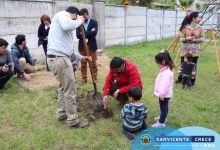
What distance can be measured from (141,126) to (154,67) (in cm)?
428

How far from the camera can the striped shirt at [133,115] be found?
3670 mm

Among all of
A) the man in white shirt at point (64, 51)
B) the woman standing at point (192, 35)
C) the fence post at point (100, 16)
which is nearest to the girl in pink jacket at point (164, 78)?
the man in white shirt at point (64, 51)

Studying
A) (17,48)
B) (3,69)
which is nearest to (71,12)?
(3,69)

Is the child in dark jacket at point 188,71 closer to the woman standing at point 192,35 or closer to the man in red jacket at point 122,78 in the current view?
the woman standing at point 192,35

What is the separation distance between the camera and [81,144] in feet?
11.6

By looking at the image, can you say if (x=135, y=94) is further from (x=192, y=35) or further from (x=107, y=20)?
(x=107, y=20)

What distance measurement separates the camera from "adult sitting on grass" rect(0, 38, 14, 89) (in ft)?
17.0

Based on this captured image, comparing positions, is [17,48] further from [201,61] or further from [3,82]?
[201,61]

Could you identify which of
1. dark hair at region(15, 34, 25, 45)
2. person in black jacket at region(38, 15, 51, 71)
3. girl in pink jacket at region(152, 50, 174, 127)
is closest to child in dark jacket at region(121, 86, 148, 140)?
girl in pink jacket at region(152, 50, 174, 127)

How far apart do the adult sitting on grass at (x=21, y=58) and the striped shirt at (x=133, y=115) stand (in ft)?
10.5

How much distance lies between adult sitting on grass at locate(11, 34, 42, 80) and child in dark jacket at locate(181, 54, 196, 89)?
3.60m

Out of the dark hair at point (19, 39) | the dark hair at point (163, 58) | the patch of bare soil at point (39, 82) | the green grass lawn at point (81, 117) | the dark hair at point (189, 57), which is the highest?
the dark hair at point (19, 39)

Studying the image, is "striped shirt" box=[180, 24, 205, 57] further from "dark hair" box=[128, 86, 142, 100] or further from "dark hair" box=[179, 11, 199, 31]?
"dark hair" box=[128, 86, 142, 100]

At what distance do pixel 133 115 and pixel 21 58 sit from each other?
3.58 metres
